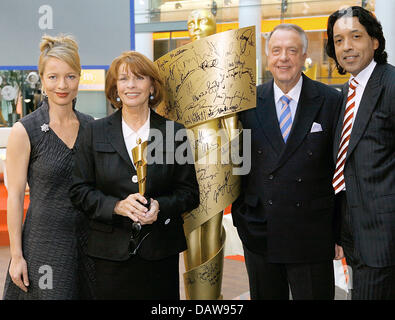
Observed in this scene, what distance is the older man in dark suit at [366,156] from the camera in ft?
6.02

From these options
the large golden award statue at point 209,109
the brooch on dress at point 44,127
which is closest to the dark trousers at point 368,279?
the large golden award statue at point 209,109

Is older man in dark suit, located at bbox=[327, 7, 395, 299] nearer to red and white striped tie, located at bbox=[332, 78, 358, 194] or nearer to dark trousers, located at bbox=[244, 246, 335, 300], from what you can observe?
red and white striped tie, located at bbox=[332, 78, 358, 194]

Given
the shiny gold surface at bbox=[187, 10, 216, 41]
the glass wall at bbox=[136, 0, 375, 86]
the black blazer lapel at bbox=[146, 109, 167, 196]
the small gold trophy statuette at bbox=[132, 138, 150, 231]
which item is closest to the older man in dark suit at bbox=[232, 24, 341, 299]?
the shiny gold surface at bbox=[187, 10, 216, 41]

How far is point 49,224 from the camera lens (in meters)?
1.98

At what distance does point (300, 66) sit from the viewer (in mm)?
2107

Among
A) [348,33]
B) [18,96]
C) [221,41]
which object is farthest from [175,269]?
[18,96]

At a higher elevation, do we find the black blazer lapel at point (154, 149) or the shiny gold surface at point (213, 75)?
the shiny gold surface at point (213, 75)

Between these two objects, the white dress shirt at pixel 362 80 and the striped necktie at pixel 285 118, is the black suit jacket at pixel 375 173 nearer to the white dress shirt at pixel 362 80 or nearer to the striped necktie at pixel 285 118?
the white dress shirt at pixel 362 80

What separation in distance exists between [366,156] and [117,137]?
1006mm

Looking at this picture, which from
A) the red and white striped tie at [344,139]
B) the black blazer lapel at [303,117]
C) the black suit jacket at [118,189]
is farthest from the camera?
the black blazer lapel at [303,117]

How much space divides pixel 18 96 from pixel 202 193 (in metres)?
6.24

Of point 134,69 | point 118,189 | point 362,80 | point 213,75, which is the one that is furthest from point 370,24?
point 118,189

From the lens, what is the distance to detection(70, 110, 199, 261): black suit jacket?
1830 millimetres

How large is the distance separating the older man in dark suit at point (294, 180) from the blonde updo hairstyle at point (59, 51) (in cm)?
88
